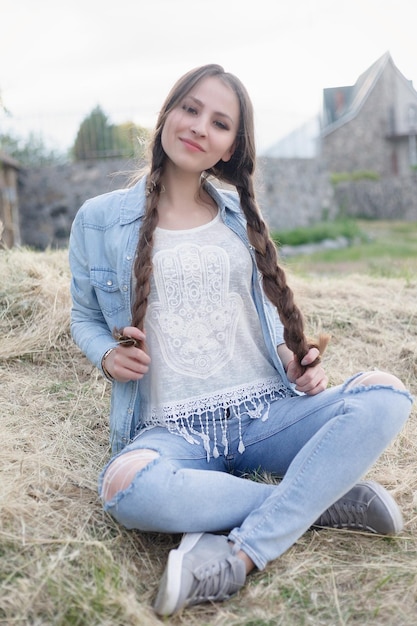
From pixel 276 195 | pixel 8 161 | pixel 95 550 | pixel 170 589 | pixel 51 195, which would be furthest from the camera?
pixel 276 195

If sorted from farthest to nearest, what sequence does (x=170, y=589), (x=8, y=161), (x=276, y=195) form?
(x=276, y=195)
(x=8, y=161)
(x=170, y=589)

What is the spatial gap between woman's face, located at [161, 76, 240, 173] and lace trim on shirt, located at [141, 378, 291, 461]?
0.69 m

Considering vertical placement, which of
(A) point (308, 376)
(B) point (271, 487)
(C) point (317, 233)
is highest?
(A) point (308, 376)

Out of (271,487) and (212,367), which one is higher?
(212,367)

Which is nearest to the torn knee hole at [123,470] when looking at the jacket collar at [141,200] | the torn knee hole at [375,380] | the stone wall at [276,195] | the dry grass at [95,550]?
the dry grass at [95,550]

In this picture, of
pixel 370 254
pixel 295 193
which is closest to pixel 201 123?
pixel 370 254

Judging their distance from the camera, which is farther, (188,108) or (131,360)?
(188,108)

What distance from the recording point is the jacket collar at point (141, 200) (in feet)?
6.87

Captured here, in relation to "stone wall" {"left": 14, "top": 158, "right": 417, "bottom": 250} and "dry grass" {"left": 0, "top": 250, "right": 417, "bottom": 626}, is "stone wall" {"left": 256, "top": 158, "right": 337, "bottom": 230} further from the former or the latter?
"dry grass" {"left": 0, "top": 250, "right": 417, "bottom": 626}

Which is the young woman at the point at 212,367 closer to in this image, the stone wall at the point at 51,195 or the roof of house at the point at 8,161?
the roof of house at the point at 8,161

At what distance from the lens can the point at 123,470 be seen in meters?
1.76

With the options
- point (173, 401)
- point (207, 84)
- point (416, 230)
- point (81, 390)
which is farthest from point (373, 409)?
point (416, 230)

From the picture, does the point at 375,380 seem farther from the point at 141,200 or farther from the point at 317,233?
the point at 317,233

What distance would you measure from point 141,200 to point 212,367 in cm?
55
